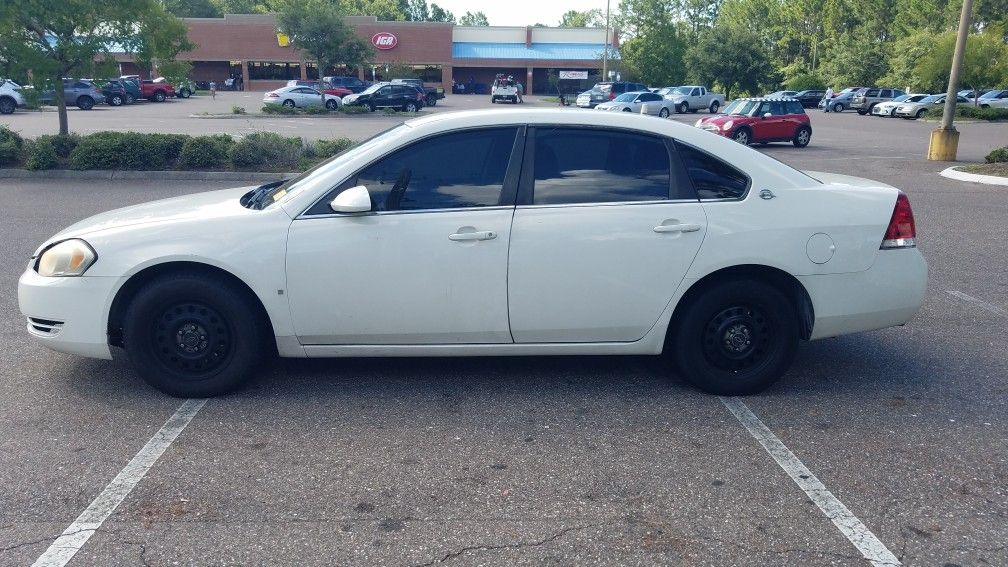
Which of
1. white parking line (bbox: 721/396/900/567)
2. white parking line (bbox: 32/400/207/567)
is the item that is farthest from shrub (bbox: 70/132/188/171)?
white parking line (bbox: 721/396/900/567)

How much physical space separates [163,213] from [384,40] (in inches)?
2793

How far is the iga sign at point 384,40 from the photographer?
7221 cm

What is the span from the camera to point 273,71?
74.8 meters

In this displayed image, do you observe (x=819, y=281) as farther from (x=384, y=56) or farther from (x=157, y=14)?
(x=384, y=56)

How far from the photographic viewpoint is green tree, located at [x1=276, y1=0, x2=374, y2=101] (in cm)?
4128

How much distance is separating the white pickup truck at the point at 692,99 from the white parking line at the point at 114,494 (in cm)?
4641

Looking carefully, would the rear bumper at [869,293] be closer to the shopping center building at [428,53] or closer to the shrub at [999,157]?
the shrub at [999,157]

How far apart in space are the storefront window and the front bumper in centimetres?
7398

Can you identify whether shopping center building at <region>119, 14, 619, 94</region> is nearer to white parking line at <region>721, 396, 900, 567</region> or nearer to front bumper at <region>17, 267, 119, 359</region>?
front bumper at <region>17, 267, 119, 359</region>

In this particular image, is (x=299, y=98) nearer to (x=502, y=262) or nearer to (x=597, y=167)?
(x=597, y=167)

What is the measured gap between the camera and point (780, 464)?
417cm

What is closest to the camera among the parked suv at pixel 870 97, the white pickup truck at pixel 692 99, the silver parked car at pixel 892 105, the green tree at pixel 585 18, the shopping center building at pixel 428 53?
the silver parked car at pixel 892 105

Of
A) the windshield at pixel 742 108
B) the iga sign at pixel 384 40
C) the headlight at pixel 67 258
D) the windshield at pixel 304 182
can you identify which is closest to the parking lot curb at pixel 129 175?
the windshield at pixel 304 182

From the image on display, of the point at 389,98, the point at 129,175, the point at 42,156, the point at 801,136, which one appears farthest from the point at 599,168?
the point at 389,98
